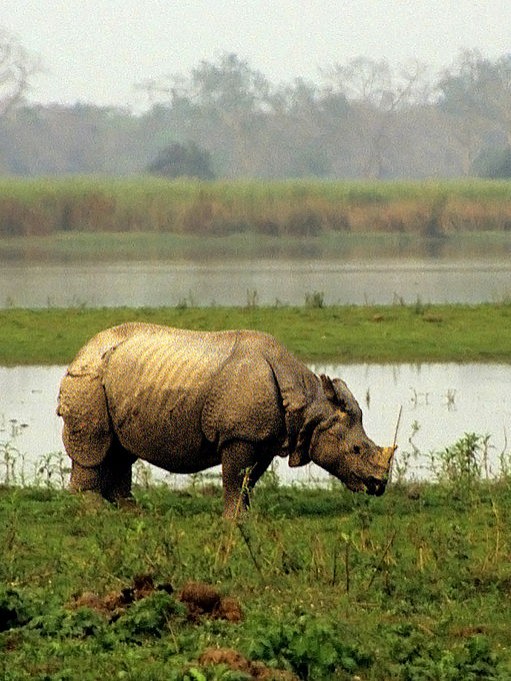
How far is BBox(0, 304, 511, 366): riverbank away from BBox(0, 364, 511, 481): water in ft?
1.86

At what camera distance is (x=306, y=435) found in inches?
378

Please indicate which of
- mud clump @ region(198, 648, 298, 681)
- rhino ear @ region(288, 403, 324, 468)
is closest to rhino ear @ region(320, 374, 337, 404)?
rhino ear @ region(288, 403, 324, 468)

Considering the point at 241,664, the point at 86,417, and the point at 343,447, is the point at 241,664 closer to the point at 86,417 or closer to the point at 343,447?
the point at 343,447

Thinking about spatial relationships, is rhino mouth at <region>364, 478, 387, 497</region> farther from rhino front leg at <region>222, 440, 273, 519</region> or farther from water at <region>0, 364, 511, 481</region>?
water at <region>0, 364, 511, 481</region>

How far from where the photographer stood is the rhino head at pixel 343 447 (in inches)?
377

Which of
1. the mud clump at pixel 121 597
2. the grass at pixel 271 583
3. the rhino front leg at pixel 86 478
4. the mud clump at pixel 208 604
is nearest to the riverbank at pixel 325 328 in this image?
the grass at pixel 271 583

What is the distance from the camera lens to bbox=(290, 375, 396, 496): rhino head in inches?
377

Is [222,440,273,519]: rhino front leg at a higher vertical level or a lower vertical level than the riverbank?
lower

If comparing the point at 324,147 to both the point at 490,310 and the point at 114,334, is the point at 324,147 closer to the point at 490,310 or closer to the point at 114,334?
the point at 490,310

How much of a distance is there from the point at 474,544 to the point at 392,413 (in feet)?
19.6

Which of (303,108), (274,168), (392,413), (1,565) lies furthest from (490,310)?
(303,108)

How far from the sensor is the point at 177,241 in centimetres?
5556

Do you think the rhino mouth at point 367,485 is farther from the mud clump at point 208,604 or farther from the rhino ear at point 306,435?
the mud clump at point 208,604

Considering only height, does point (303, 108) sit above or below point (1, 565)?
above
